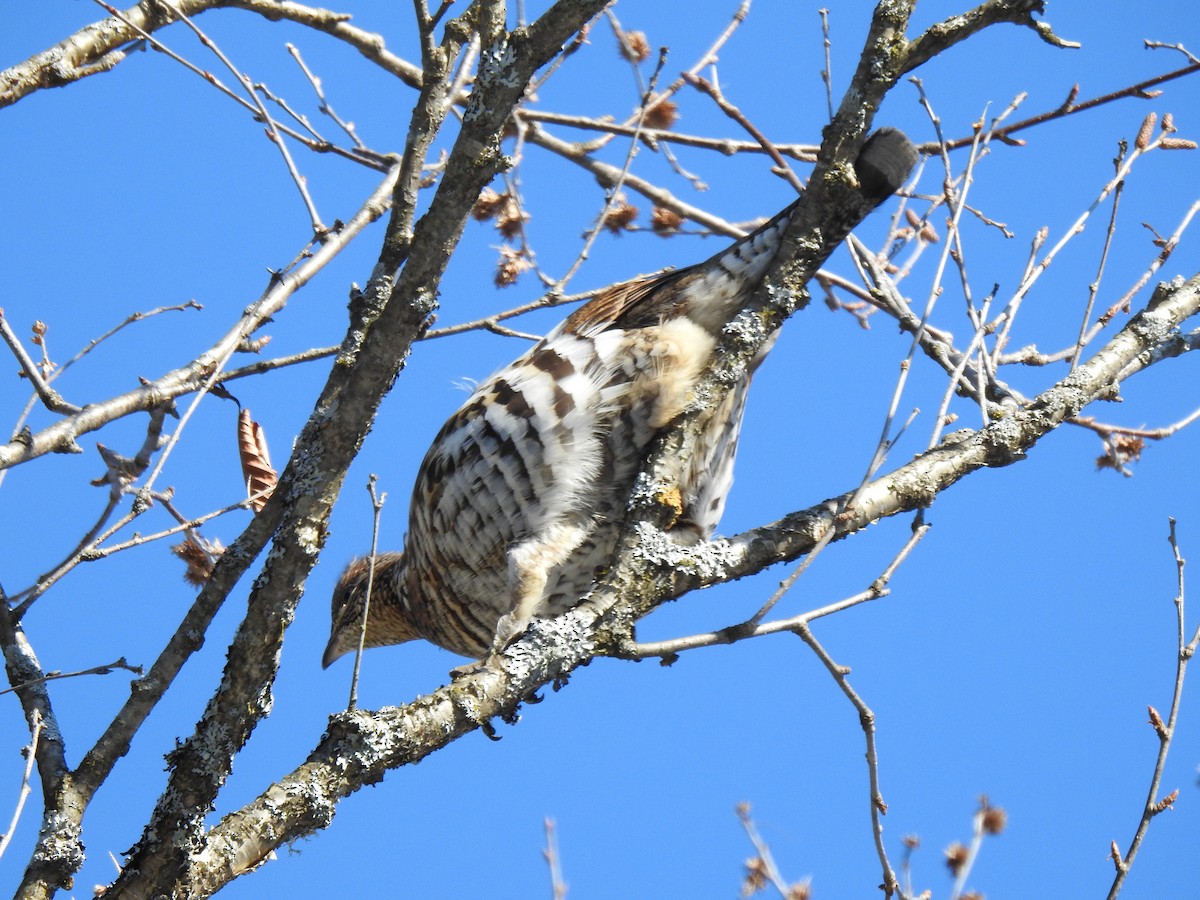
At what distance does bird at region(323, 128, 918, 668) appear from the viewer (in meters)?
4.15

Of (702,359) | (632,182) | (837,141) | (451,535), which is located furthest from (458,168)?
(632,182)

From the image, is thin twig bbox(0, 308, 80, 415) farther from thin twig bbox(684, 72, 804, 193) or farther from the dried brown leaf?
thin twig bbox(684, 72, 804, 193)

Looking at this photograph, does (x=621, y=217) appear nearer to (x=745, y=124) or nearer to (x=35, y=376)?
(x=745, y=124)

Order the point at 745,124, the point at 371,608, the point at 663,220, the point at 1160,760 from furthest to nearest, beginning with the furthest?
the point at 371,608, the point at 663,220, the point at 745,124, the point at 1160,760

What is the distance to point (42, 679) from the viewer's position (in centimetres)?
319

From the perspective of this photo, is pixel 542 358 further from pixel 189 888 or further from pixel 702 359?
pixel 189 888

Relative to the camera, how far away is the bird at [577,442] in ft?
13.6

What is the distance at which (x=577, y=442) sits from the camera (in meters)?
4.31

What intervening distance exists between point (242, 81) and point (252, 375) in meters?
1.05

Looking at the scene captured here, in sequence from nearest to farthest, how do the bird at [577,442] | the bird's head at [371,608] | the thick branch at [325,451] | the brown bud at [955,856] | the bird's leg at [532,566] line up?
the thick branch at [325,451] → the brown bud at [955,856] → the bird at [577,442] → the bird's leg at [532,566] → the bird's head at [371,608]

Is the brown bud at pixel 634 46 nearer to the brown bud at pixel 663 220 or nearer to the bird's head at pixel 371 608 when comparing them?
the brown bud at pixel 663 220

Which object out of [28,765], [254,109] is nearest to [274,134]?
[254,109]

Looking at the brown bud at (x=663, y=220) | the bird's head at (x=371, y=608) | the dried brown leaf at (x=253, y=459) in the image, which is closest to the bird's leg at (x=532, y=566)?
the dried brown leaf at (x=253, y=459)

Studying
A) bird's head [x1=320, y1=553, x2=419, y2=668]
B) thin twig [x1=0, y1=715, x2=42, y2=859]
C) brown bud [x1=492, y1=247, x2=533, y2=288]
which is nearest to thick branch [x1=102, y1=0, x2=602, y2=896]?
thin twig [x1=0, y1=715, x2=42, y2=859]
